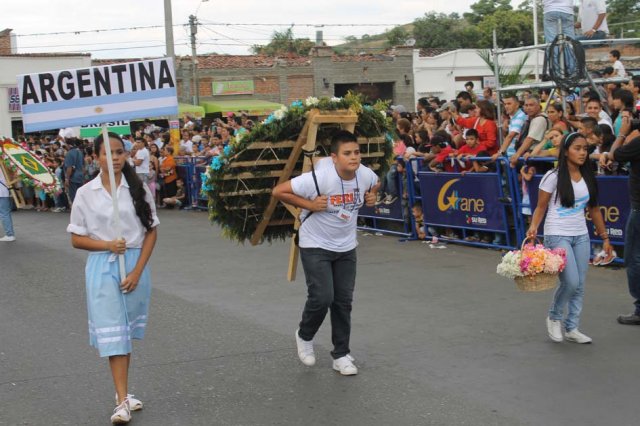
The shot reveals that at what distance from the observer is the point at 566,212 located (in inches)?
278

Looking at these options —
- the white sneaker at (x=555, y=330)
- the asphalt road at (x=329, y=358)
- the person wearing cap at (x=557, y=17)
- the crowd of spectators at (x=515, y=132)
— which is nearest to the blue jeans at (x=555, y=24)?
the person wearing cap at (x=557, y=17)

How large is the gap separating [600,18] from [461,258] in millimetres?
4095

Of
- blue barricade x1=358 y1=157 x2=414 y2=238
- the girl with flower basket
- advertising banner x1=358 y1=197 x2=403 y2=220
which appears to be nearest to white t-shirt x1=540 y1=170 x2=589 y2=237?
the girl with flower basket

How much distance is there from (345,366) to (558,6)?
26.5 feet

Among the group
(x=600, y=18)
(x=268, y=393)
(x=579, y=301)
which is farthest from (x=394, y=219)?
(x=268, y=393)

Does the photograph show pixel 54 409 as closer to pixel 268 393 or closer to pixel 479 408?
pixel 268 393

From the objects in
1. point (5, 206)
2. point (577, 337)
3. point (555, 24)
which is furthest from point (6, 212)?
point (577, 337)

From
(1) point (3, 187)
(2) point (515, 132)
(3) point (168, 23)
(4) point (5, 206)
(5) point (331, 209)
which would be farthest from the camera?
(3) point (168, 23)

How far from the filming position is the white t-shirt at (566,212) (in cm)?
705

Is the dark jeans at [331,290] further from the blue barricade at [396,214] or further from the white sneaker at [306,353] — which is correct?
the blue barricade at [396,214]

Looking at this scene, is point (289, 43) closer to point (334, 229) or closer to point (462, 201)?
point (462, 201)

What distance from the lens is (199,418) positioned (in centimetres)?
560

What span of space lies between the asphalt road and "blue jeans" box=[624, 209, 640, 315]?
1.32 ft

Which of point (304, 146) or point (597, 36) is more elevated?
point (597, 36)
